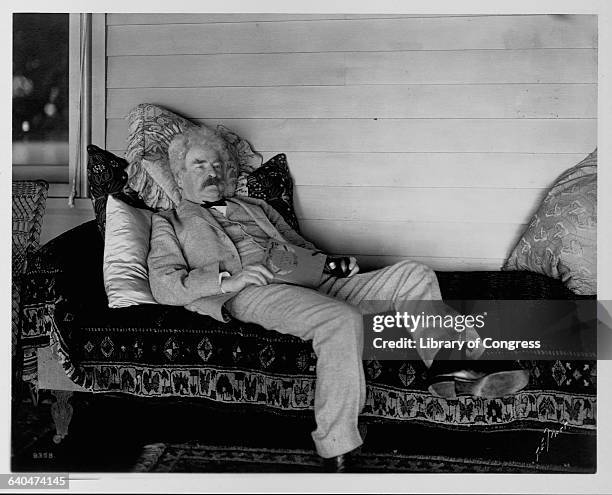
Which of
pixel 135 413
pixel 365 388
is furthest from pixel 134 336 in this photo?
pixel 365 388

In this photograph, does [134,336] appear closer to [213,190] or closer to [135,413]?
[135,413]

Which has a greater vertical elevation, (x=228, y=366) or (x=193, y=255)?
(x=193, y=255)

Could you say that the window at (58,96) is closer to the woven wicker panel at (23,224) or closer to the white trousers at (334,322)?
the woven wicker panel at (23,224)

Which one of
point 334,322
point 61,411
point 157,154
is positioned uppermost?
point 157,154

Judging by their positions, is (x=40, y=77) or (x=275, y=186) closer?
(x=40, y=77)

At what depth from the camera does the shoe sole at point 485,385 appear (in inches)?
71.9

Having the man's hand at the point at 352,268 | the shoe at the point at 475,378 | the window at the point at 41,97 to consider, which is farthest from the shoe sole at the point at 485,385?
the window at the point at 41,97

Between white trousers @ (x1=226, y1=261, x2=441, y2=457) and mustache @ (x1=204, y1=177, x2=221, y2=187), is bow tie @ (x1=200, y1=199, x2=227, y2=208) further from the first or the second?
white trousers @ (x1=226, y1=261, x2=441, y2=457)

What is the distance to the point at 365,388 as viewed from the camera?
1807mm

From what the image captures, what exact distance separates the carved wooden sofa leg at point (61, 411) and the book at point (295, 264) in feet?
2.22

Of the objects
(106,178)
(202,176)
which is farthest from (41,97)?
(202,176)

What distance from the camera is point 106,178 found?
88.5 inches

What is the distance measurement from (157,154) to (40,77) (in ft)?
1.40
